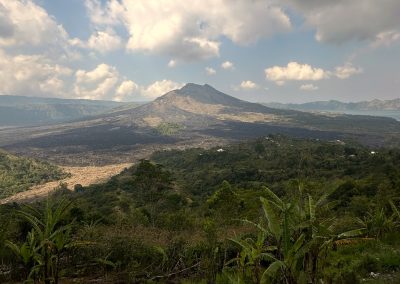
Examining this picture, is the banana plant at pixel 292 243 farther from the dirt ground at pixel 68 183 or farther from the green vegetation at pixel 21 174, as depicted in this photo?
the green vegetation at pixel 21 174

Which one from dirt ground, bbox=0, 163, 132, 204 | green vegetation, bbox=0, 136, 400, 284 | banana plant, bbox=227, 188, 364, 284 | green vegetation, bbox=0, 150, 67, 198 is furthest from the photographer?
green vegetation, bbox=0, 150, 67, 198

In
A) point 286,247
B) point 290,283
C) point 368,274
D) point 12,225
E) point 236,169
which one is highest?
point 286,247

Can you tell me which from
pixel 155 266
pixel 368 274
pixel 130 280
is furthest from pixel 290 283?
pixel 155 266

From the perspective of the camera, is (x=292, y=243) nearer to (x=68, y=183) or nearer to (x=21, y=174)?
(x=68, y=183)

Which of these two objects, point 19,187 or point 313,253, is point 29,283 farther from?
point 19,187

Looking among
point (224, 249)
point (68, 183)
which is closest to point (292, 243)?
point (224, 249)

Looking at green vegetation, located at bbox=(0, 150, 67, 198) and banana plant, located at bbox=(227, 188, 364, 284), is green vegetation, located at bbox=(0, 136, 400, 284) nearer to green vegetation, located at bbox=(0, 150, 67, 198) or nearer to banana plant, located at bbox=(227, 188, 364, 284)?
banana plant, located at bbox=(227, 188, 364, 284)

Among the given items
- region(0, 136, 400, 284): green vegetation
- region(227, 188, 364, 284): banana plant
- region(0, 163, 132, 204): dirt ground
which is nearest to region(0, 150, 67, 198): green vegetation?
region(0, 163, 132, 204): dirt ground

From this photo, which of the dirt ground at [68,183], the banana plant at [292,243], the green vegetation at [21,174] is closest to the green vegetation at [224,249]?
the banana plant at [292,243]
